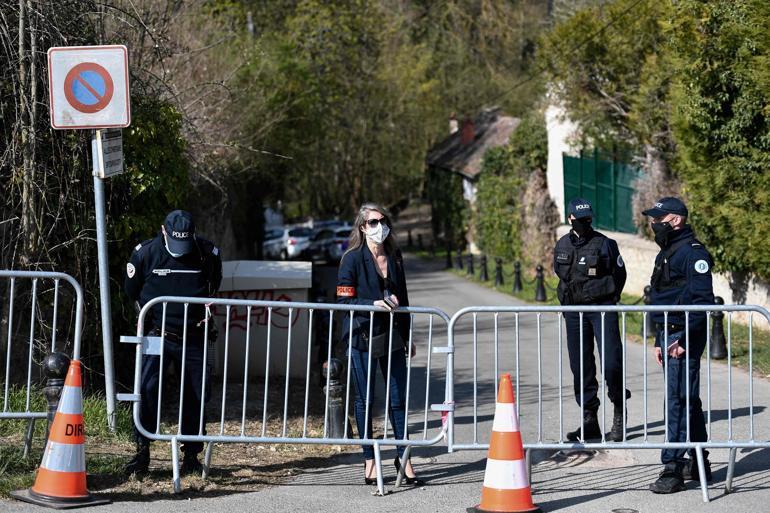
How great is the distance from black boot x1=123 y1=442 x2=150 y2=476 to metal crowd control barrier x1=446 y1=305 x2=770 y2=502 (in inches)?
77.6

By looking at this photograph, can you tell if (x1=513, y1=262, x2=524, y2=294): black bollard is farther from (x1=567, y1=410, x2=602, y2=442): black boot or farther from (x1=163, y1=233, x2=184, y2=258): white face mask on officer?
(x1=163, y1=233, x2=184, y2=258): white face mask on officer

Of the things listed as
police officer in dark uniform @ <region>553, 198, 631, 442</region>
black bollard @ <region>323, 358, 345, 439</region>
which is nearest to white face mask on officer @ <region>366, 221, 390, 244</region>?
black bollard @ <region>323, 358, 345, 439</region>

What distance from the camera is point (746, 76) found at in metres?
13.6

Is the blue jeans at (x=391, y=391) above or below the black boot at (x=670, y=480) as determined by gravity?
above

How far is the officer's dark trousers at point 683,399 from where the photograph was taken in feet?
22.4

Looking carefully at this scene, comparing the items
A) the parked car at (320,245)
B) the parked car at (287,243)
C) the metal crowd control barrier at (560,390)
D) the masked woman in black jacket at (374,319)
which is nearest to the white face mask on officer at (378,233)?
the masked woman in black jacket at (374,319)

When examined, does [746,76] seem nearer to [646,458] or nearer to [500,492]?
[646,458]

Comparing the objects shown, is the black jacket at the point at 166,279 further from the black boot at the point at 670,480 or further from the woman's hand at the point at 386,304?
the black boot at the point at 670,480

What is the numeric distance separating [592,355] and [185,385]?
3103 millimetres

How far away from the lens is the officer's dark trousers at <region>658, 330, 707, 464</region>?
6820 mm

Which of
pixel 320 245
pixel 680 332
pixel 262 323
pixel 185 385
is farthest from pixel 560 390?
pixel 320 245

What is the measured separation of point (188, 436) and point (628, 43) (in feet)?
57.4

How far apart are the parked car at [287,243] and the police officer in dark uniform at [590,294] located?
32219mm

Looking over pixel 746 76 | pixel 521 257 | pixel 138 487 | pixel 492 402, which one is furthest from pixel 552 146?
pixel 138 487
